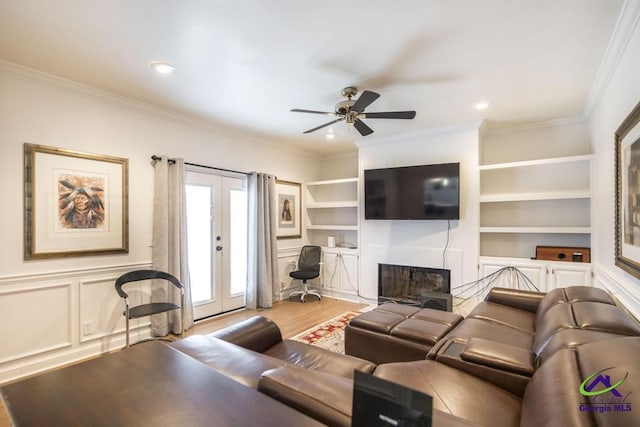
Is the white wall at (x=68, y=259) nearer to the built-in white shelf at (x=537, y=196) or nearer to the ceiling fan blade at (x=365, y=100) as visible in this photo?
the ceiling fan blade at (x=365, y=100)

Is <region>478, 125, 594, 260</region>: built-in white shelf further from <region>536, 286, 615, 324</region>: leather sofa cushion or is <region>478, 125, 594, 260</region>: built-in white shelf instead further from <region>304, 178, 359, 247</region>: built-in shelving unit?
<region>304, 178, 359, 247</region>: built-in shelving unit

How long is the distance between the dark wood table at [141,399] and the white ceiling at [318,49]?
1.98 m

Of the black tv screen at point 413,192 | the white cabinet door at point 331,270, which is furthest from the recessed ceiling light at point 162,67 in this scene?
the white cabinet door at point 331,270

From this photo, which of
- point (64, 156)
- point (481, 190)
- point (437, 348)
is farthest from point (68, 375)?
point (481, 190)

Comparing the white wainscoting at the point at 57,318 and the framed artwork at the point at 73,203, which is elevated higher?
the framed artwork at the point at 73,203

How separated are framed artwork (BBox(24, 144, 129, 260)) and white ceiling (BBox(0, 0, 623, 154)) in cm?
76

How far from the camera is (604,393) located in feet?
2.90

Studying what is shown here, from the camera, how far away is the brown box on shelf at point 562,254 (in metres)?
3.53

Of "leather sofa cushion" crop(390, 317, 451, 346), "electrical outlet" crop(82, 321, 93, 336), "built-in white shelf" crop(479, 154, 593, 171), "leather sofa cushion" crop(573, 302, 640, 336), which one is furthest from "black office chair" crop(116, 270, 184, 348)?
"built-in white shelf" crop(479, 154, 593, 171)

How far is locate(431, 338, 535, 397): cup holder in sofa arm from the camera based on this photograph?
1.59 metres

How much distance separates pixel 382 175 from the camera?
471 cm

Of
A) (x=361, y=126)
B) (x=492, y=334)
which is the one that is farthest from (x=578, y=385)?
(x=361, y=126)

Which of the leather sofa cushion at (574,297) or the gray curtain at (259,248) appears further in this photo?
the gray curtain at (259,248)

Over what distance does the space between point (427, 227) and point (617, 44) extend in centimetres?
277
